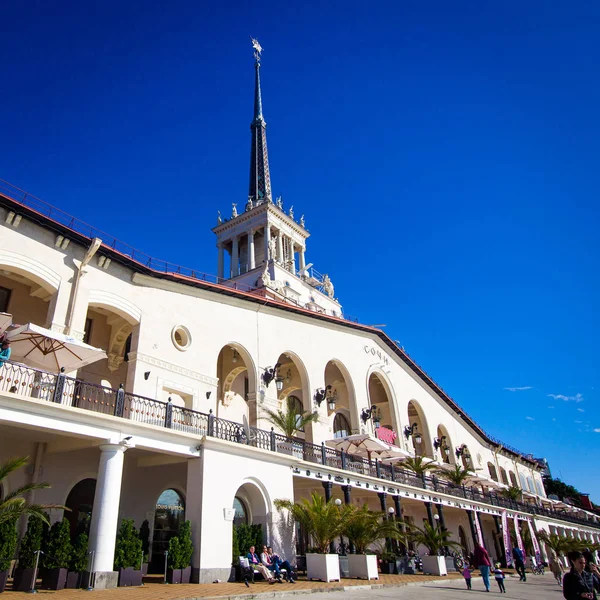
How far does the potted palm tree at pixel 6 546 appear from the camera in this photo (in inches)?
402

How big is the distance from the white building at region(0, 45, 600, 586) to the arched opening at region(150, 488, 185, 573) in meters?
0.08

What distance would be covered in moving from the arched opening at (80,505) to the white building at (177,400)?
0.05 m

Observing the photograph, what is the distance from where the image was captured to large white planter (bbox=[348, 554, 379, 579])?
55.9 feet

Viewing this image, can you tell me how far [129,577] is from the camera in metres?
12.5

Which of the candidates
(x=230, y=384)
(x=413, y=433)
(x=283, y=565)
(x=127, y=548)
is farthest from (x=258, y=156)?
(x=127, y=548)

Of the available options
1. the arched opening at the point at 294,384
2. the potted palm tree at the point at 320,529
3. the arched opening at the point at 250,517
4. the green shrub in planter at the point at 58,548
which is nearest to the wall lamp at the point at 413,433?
the arched opening at the point at 294,384

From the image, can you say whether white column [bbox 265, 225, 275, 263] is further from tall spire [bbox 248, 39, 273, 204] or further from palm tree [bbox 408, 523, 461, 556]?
palm tree [bbox 408, 523, 461, 556]

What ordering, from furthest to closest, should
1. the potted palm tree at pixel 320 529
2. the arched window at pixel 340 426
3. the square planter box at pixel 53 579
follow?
the arched window at pixel 340 426 → the potted palm tree at pixel 320 529 → the square planter box at pixel 53 579

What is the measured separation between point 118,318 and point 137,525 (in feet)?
25.0

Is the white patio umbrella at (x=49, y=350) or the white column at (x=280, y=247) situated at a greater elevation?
the white column at (x=280, y=247)

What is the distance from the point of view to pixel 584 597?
242 inches

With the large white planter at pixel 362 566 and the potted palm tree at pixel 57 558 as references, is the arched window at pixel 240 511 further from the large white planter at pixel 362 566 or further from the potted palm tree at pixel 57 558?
the potted palm tree at pixel 57 558

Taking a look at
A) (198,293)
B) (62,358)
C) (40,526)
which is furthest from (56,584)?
(198,293)

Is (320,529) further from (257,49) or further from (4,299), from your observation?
(257,49)
